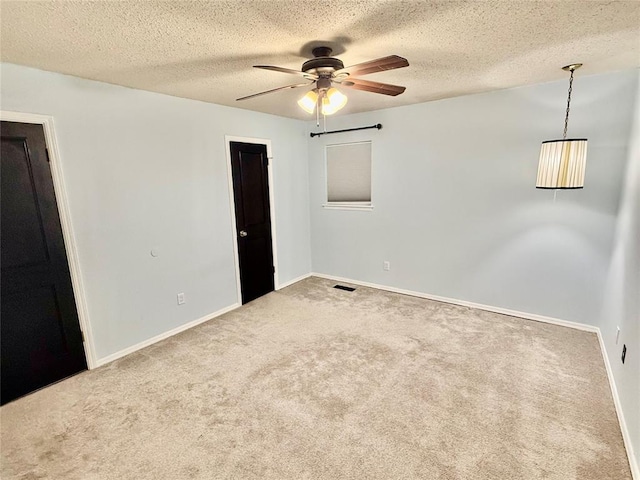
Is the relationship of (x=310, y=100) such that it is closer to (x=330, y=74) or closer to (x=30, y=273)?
(x=330, y=74)

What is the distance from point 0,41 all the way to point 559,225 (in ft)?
14.9

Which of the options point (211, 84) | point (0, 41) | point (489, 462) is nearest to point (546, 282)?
point (489, 462)

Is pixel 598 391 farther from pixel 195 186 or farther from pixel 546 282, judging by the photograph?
pixel 195 186

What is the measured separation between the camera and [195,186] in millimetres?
3377

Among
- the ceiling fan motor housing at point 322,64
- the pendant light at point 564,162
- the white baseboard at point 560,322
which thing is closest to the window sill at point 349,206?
the white baseboard at point 560,322

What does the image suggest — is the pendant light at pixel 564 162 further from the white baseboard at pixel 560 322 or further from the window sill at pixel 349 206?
the window sill at pixel 349 206

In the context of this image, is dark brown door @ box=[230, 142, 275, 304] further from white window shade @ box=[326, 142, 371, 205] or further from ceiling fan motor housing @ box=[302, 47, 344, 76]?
ceiling fan motor housing @ box=[302, 47, 344, 76]

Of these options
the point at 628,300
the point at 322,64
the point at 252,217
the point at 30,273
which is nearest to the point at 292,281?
the point at 252,217

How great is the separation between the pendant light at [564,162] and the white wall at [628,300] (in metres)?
0.32

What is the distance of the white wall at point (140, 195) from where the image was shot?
247 centimetres

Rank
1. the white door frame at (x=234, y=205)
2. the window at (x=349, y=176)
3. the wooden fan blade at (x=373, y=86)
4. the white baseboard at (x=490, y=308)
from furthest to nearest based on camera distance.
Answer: the window at (x=349, y=176), the white door frame at (x=234, y=205), the white baseboard at (x=490, y=308), the wooden fan blade at (x=373, y=86)

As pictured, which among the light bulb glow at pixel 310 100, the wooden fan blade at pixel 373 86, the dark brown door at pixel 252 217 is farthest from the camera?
the dark brown door at pixel 252 217

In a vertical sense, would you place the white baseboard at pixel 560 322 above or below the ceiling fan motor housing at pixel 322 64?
below

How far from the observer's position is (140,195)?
2916mm
